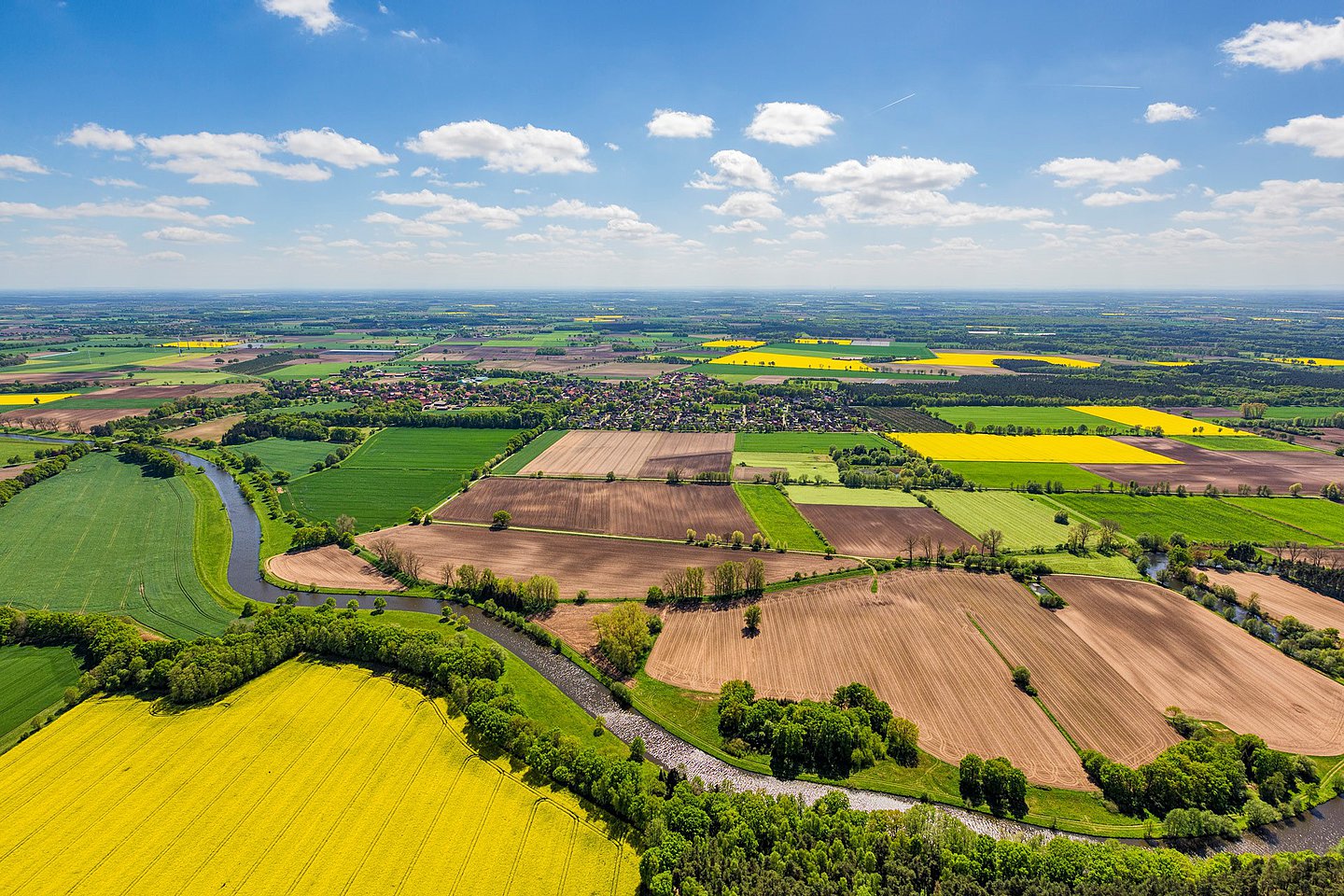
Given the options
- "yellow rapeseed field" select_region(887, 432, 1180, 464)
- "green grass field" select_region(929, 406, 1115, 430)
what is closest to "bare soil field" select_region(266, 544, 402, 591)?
"yellow rapeseed field" select_region(887, 432, 1180, 464)

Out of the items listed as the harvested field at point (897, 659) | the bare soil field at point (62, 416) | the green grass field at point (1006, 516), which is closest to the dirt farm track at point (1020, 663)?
the harvested field at point (897, 659)

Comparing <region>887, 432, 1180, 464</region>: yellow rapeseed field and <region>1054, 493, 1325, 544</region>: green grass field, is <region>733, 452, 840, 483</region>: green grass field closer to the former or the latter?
<region>887, 432, 1180, 464</region>: yellow rapeseed field

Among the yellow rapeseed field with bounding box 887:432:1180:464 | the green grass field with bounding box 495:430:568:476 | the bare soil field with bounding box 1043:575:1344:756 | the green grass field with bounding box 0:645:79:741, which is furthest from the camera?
the yellow rapeseed field with bounding box 887:432:1180:464

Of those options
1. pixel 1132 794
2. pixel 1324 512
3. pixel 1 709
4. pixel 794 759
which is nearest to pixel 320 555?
pixel 1 709

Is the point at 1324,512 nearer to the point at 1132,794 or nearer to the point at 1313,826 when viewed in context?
the point at 1313,826

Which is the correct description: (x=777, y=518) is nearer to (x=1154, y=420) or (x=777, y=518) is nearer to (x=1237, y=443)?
(x=1237, y=443)

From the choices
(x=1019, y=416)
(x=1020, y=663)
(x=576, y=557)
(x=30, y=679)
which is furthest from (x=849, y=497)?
(x=30, y=679)

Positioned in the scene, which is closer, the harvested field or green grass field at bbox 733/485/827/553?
the harvested field

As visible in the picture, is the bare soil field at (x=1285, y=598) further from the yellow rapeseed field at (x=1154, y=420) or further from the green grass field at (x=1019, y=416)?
the yellow rapeseed field at (x=1154, y=420)
